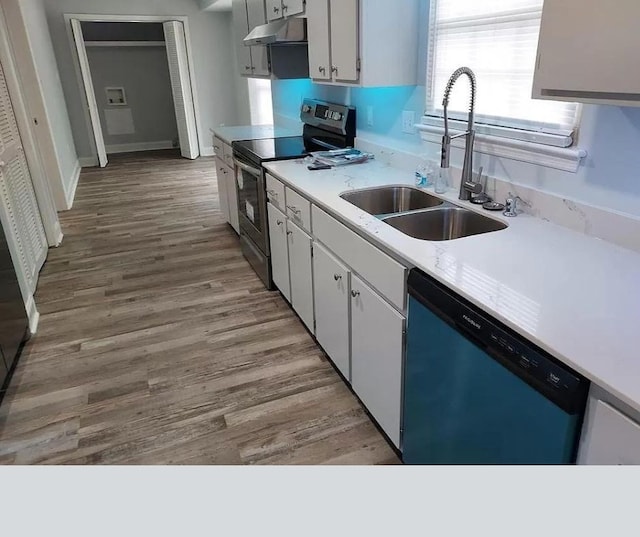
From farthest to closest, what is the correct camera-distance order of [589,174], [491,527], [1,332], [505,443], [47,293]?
[47,293] → [1,332] → [589,174] → [505,443] → [491,527]

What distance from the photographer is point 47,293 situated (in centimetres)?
Answer: 337

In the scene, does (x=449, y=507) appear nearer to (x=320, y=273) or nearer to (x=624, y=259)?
(x=624, y=259)

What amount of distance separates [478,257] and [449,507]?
112 centimetres

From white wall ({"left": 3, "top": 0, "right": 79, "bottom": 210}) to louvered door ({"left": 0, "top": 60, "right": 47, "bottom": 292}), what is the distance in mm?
1021

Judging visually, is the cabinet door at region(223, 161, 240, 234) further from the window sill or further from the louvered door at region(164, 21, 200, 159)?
the louvered door at region(164, 21, 200, 159)

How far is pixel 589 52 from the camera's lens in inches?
44.3

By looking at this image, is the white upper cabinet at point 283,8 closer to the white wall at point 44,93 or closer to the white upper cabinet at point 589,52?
the white upper cabinet at point 589,52

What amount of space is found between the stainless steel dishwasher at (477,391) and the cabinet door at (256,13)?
10.4ft

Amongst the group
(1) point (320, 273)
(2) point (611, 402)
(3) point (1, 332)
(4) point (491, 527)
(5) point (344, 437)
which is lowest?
(5) point (344, 437)

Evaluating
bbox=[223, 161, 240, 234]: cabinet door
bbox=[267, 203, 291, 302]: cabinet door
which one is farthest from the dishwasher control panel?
bbox=[223, 161, 240, 234]: cabinet door

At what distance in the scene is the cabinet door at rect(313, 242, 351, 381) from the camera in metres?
2.09

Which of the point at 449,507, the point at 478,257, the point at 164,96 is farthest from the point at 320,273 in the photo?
the point at 164,96

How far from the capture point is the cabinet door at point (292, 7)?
2.93 metres

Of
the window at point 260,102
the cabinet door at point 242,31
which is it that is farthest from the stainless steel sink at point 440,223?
the window at point 260,102
